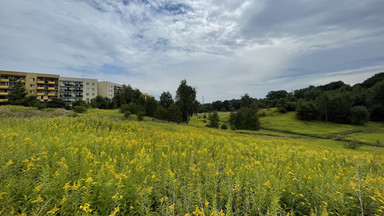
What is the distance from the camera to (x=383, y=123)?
4994 cm

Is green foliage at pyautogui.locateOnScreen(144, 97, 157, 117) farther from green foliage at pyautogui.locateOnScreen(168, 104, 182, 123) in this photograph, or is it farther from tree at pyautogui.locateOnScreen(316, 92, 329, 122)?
tree at pyautogui.locateOnScreen(316, 92, 329, 122)

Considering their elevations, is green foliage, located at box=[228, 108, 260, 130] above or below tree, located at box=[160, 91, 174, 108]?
below

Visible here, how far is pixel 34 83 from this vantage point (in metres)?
56.5

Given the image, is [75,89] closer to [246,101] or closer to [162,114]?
[162,114]

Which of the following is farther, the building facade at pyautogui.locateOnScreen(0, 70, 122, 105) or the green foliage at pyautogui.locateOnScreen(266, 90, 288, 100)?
the green foliage at pyautogui.locateOnScreen(266, 90, 288, 100)

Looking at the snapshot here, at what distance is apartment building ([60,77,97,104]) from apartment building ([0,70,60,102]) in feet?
17.3

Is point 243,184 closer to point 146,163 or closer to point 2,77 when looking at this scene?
point 146,163

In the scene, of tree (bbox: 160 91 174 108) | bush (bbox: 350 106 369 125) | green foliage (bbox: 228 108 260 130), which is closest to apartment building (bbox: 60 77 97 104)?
tree (bbox: 160 91 174 108)

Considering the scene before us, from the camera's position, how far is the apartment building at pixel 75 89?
215ft

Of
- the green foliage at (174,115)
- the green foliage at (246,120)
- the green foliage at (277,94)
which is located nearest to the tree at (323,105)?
the green foliage at (246,120)

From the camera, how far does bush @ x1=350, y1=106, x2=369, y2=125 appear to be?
4825 centimetres

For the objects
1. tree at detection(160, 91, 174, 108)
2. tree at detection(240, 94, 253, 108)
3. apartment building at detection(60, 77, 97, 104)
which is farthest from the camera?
apartment building at detection(60, 77, 97, 104)

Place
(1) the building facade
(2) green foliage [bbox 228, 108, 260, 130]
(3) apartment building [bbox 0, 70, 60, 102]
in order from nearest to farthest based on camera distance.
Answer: (2) green foliage [bbox 228, 108, 260, 130] → (3) apartment building [bbox 0, 70, 60, 102] → (1) the building facade

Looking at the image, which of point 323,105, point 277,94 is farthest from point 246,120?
point 277,94
